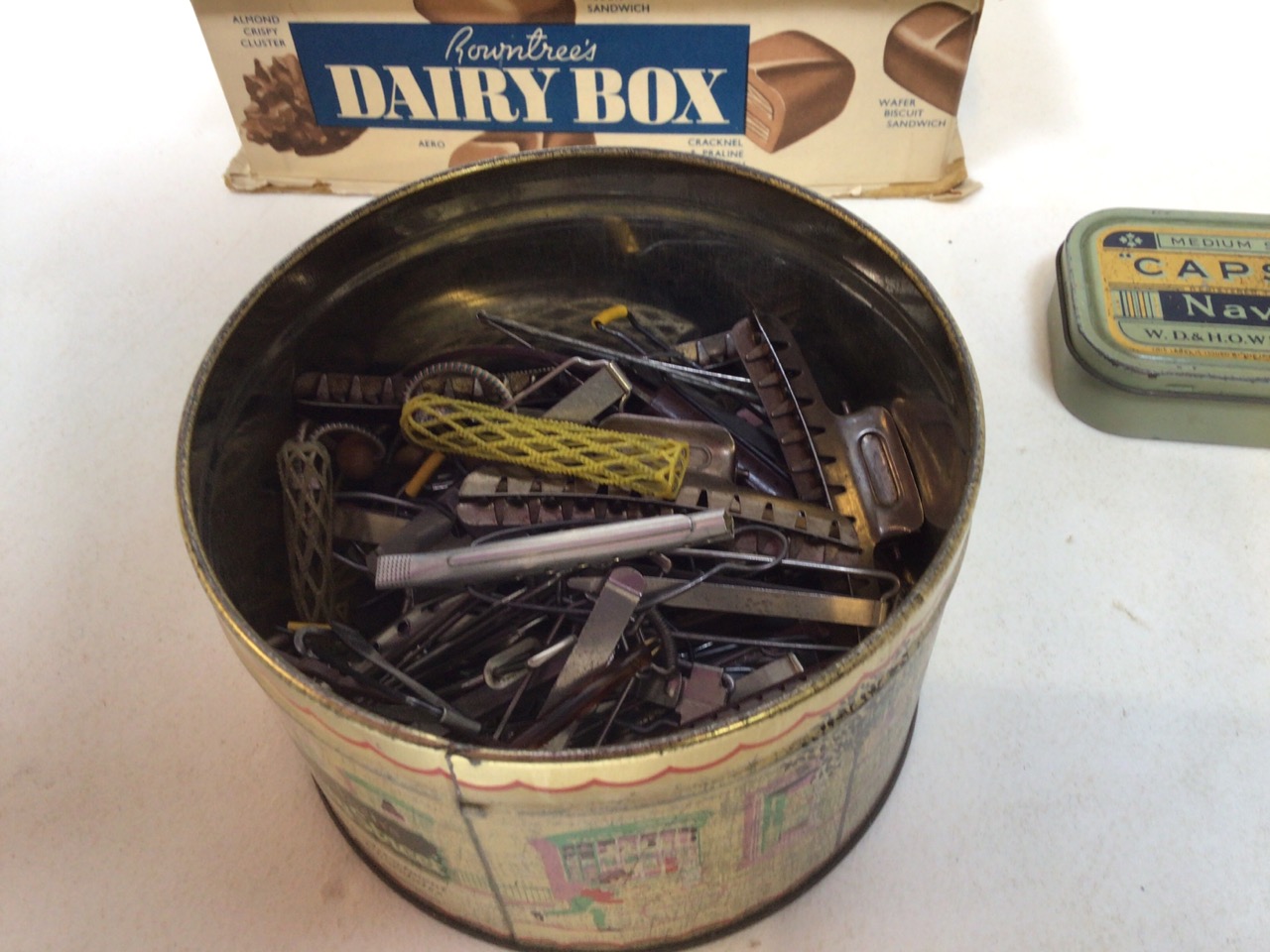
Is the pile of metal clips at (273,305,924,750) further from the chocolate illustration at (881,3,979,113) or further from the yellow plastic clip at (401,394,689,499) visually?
the chocolate illustration at (881,3,979,113)

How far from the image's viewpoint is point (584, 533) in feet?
2.27

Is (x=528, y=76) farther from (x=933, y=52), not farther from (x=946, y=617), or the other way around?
(x=946, y=617)

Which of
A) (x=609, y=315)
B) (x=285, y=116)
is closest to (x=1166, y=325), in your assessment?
(x=609, y=315)

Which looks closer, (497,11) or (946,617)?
(946,617)

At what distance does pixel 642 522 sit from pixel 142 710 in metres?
0.42

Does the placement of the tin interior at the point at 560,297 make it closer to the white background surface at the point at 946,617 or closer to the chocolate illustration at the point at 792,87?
the white background surface at the point at 946,617

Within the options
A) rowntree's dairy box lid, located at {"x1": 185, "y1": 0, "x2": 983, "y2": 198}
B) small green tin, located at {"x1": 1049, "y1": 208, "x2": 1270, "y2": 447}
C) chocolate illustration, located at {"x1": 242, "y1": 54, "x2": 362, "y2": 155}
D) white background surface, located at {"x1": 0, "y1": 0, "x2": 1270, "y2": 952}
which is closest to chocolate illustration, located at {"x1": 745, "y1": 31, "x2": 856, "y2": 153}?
rowntree's dairy box lid, located at {"x1": 185, "y1": 0, "x2": 983, "y2": 198}

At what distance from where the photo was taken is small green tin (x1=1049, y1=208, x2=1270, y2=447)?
34.9 inches

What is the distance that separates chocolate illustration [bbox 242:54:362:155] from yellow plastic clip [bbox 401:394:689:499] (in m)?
0.46

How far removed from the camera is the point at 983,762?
0.78 meters

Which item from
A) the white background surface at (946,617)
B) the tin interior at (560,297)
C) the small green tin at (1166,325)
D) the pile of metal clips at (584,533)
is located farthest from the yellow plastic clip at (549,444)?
the small green tin at (1166,325)

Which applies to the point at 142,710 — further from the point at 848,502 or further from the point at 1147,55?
the point at 1147,55

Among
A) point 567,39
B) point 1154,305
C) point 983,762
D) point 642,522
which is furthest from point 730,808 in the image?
point 567,39

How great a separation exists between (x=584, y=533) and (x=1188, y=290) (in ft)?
1.95
